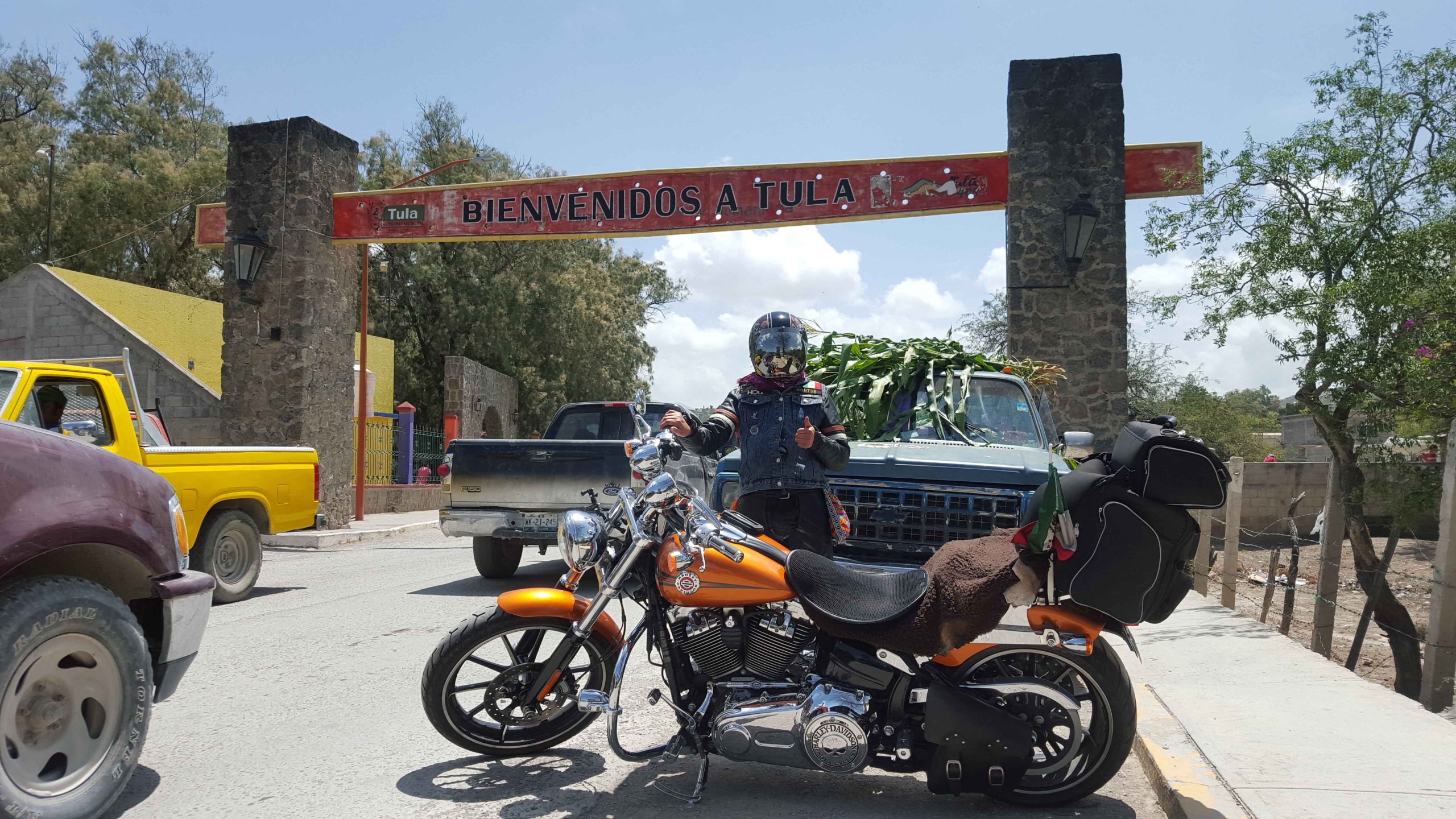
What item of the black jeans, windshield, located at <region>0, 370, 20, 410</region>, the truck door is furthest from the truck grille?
windshield, located at <region>0, 370, 20, 410</region>

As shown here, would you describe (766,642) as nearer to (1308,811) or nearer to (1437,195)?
(1308,811)

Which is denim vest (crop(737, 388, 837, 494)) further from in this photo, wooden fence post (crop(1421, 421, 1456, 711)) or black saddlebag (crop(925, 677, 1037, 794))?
wooden fence post (crop(1421, 421, 1456, 711))

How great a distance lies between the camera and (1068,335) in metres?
13.9

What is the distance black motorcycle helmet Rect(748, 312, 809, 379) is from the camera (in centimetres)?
512

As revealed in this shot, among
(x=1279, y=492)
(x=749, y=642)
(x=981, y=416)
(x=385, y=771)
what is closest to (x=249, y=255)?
(x=981, y=416)

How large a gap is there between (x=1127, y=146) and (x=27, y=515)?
1349 centimetres

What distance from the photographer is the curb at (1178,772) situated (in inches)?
148

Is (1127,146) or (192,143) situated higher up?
(192,143)

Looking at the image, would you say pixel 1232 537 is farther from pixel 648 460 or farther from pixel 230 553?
pixel 230 553

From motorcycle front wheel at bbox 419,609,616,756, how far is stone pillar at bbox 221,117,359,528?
13.6 meters

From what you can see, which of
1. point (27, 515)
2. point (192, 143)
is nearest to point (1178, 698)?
point (27, 515)

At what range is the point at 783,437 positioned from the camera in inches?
204

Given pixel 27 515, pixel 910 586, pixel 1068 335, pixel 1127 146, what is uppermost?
pixel 1127 146

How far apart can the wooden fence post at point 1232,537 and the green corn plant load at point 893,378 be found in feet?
7.75
